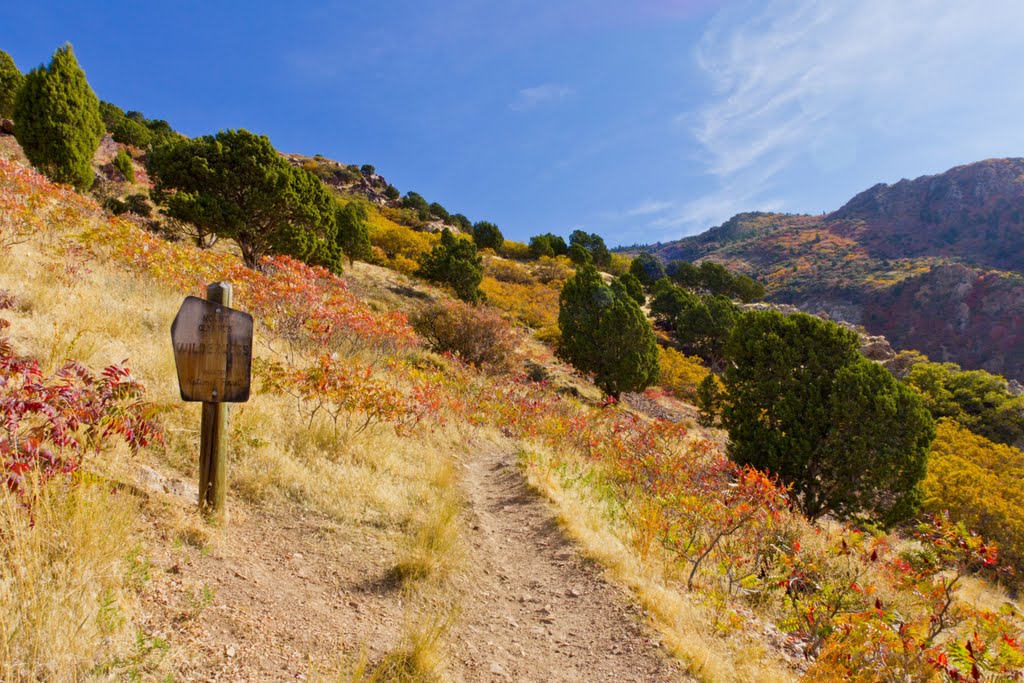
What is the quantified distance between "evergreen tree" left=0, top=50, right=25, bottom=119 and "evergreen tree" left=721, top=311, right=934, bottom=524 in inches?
1404

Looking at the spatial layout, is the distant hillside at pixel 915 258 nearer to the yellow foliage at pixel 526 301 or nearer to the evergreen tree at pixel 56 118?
the yellow foliage at pixel 526 301

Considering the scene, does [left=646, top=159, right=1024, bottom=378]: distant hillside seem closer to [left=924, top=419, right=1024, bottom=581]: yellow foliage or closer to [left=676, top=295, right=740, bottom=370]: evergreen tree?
[left=676, top=295, right=740, bottom=370]: evergreen tree

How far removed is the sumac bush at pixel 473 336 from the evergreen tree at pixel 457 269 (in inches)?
508

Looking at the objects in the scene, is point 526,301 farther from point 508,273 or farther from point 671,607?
point 671,607

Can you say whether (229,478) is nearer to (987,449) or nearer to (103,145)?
(987,449)

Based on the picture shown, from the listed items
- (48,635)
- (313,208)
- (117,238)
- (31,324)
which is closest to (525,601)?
(48,635)

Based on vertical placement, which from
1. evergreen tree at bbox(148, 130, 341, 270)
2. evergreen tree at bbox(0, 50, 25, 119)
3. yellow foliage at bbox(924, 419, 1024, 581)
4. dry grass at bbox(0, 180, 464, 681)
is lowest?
yellow foliage at bbox(924, 419, 1024, 581)

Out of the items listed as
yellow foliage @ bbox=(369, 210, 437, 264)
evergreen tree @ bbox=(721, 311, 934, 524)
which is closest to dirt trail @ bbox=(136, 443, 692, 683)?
evergreen tree @ bbox=(721, 311, 934, 524)

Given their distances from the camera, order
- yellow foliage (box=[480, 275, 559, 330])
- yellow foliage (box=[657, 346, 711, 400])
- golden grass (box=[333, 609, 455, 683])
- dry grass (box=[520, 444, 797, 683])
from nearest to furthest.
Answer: golden grass (box=[333, 609, 455, 683]) < dry grass (box=[520, 444, 797, 683]) < yellow foliage (box=[657, 346, 711, 400]) < yellow foliage (box=[480, 275, 559, 330])

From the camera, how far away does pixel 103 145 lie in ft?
91.0

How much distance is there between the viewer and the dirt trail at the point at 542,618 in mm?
2875

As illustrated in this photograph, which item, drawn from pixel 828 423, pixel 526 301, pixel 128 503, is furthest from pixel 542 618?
pixel 526 301

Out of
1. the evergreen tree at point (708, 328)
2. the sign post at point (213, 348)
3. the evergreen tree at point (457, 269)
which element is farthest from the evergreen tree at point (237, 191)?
the evergreen tree at point (708, 328)

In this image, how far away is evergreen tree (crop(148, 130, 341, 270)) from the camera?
1488 centimetres
